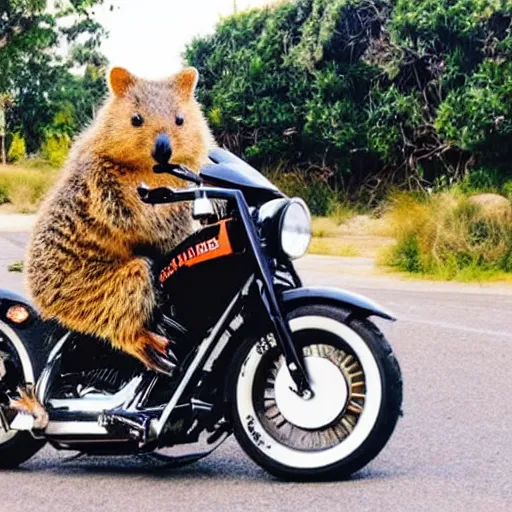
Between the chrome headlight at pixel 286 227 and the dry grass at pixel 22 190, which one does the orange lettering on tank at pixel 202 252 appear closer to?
the chrome headlight at pixel 286 227

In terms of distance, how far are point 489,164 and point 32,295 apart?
19523mm

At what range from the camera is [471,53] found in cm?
2439

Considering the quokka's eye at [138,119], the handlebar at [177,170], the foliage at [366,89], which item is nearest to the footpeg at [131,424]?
the handlebar at [177,170]

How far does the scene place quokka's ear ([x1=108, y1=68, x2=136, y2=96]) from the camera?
543 cm

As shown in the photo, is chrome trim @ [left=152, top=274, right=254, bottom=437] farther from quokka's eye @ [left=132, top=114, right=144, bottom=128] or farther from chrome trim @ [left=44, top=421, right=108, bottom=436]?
quokka's eye @ [left=132, top=114, right=144, bottom=128]

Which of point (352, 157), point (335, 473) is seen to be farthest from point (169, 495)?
point (352, 157)

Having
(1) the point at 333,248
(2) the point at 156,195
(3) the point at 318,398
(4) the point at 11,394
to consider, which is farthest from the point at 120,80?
(1) the point at 333,248

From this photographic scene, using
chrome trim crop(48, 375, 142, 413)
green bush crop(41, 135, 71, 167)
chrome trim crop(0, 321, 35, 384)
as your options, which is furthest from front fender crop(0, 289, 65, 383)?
green bush crop(41, 135, 71, 167)

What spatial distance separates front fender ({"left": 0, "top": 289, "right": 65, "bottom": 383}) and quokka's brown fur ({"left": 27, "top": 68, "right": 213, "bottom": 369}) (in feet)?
0.25

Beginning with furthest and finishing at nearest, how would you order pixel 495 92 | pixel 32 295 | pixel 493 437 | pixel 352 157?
pixel 352 157 < pixel 495 92 < pixel 493 437 < pixel 32 295

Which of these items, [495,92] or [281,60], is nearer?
[495,92]

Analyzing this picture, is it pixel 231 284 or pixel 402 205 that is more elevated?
pixel 231 284

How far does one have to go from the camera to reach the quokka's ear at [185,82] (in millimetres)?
5508

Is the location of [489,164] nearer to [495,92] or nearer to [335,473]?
[495,92]
